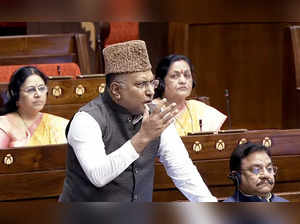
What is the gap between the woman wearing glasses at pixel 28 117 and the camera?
7.39 feet

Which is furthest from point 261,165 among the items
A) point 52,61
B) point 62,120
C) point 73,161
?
point 52,61

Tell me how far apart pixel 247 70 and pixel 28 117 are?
1.37 metres

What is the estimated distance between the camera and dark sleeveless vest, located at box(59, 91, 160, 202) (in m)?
1.26

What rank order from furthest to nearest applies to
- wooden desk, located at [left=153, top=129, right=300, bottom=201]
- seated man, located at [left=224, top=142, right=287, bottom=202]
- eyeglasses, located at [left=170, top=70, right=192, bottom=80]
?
eyeglasses, located at [left=170, top=70, right=192, bottom=80] → wooden desk, located at [left=153, top=129, right=300, bottom=201] → seated man, located at [left=224, top=142, right=287, bottom=202]

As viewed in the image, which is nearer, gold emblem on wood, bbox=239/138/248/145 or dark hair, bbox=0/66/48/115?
gold emblem on wood, bbox=239/138/248/145

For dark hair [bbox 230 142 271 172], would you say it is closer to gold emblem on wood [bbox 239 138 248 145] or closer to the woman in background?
gold emblem on wood [bbox 239 138 248 145]

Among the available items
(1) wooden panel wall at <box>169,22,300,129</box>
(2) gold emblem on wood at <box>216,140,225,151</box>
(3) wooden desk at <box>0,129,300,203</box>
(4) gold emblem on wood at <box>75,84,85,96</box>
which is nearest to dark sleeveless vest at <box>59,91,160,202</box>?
(3) wooden desk at <box>0,129,300,203</box>

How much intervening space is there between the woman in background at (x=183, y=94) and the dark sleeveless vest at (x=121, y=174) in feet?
3.27

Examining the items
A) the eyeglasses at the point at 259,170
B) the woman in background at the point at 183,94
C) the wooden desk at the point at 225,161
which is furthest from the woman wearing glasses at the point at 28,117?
the eyeglasses at the point at 259,170

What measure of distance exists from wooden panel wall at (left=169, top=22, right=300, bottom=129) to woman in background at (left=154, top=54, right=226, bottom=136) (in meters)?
0.78

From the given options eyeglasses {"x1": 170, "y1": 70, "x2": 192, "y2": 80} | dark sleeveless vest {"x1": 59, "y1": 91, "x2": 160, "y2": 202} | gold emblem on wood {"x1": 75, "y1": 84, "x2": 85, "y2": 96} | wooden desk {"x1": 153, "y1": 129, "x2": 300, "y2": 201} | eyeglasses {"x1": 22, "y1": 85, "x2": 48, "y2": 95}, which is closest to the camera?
dark sleeveless vest {"x1": 59, "y1": 91, "x2": 160, "y2": 202}

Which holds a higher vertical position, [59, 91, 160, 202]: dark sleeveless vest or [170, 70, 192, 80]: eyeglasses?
[170, 70, 192, 80]: eyeglasses

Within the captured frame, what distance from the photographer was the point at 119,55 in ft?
3.99

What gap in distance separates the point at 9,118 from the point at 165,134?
3.70ft
